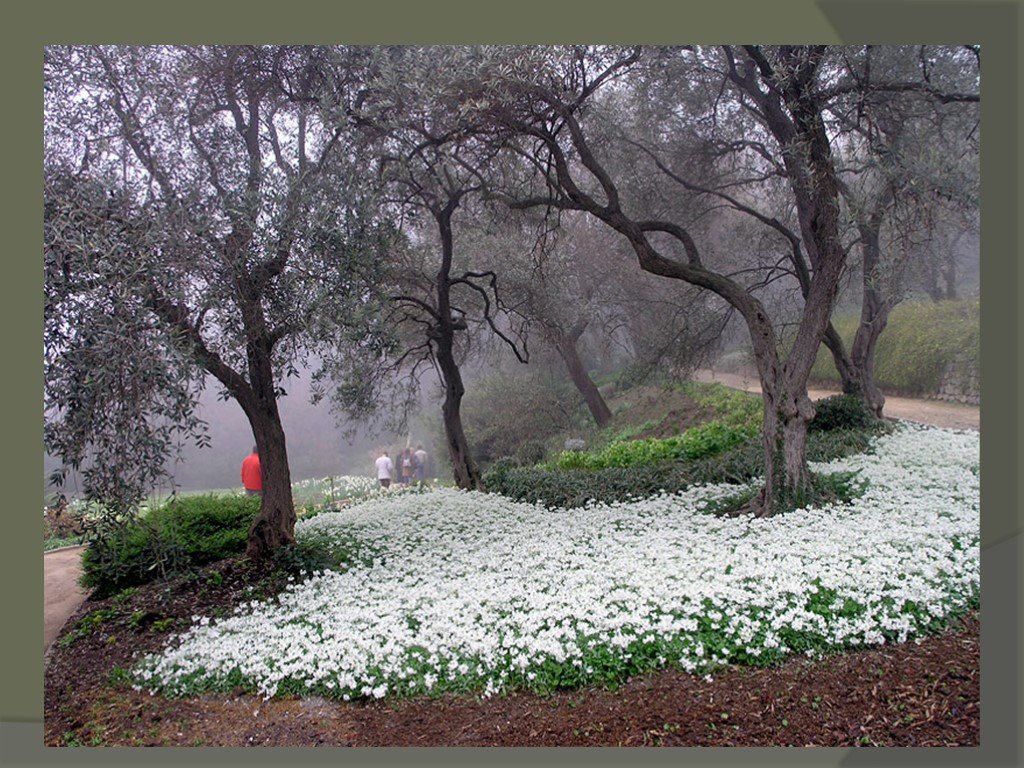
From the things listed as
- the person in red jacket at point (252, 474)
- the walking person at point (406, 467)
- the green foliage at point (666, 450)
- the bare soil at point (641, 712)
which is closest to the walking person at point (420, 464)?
the walking person at point (406, 467)

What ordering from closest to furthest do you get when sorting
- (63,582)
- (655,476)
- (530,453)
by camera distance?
(63,582), (655,476), (530,453)

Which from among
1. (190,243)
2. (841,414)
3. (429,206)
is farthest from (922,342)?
(190,243)

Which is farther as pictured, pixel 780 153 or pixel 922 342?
pixel 922 342

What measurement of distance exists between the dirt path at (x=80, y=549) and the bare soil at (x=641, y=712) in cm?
106

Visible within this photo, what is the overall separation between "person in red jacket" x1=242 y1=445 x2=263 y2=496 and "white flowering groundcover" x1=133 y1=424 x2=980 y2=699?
48.8 inches

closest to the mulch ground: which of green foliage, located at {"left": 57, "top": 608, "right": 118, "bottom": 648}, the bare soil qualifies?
the bare soil

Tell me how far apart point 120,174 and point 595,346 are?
854cm

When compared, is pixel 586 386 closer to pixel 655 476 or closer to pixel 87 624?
pixel 655 476

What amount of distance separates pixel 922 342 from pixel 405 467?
274 inches

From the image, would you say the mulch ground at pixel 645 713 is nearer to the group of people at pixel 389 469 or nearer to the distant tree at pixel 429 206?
the group of people at pixel 389 469

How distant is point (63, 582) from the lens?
5.79 m

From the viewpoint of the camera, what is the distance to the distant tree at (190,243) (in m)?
4.03

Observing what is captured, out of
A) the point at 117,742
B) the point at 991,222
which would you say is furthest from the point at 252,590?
the point at 991,222

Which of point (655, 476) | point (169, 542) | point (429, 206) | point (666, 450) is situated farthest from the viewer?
point (666, 450)
